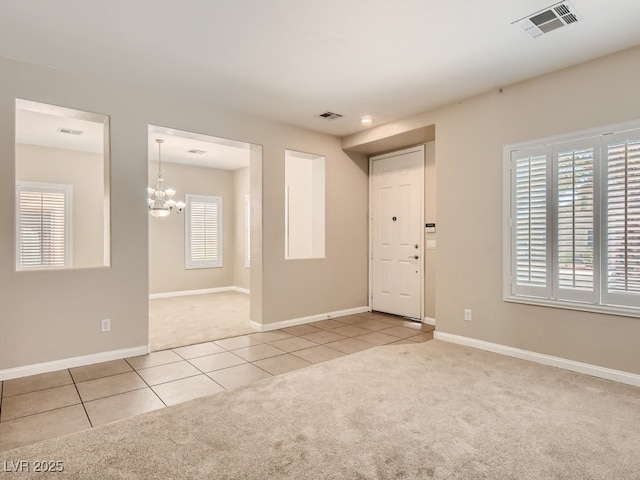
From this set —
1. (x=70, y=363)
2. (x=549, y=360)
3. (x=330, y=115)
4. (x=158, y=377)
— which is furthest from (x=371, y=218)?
(x=70, y=363)

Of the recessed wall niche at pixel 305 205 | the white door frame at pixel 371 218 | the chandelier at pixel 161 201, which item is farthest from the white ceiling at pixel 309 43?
the chandelier at pixel 161 201

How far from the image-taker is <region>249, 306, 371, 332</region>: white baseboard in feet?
Result: 16.4

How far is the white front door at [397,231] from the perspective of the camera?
18.1 ft

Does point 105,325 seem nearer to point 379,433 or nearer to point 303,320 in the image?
point 303,320

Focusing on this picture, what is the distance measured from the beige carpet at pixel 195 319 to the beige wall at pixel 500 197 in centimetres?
283

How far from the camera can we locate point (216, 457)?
81.7 inches

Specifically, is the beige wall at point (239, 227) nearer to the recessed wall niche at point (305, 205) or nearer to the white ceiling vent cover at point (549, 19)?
the recessed wall niche at point (305, 205)

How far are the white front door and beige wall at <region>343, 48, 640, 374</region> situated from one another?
849mm

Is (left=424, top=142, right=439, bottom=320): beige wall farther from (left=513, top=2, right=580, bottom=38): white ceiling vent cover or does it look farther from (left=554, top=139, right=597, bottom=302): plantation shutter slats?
(left=513, top=2, right=580, bottom=38): white ceiling vent cover

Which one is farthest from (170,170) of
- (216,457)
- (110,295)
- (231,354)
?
(216,457)

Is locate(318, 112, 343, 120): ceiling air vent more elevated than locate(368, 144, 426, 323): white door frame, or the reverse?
locate(318, 112, 343, 120): ceiling air vent

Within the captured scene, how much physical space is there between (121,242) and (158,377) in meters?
1.46

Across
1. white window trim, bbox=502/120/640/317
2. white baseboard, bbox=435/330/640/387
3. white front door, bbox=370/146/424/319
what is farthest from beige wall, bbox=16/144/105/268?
white window trim, bbox=502/120/640/317

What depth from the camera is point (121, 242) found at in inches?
152
